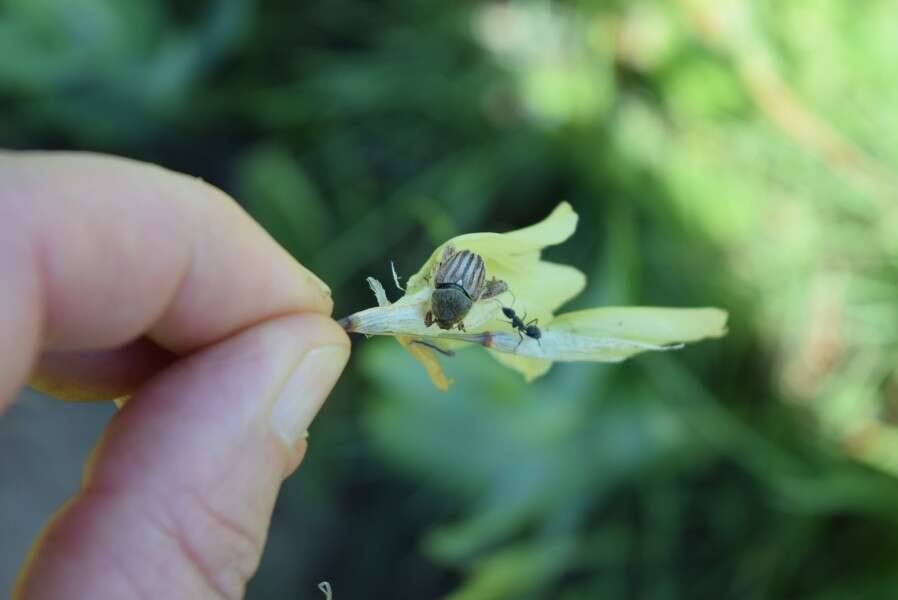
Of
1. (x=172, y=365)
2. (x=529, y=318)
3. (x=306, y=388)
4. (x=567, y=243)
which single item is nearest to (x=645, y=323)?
(x=529, y=318)

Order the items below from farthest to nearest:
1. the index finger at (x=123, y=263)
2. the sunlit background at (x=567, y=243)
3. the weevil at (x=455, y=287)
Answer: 1. the sunlit background at (x=567, y=243)
2. the weevil at (x=455, y=287)
3. the index finger at (x=123, y=263)

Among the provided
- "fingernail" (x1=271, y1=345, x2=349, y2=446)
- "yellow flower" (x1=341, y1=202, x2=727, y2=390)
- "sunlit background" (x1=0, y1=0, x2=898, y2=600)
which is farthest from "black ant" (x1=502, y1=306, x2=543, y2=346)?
"sunlit background" (x1=0, y1=0, x2=898, y2=600)

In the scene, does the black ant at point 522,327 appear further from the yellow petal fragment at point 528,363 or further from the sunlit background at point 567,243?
the sunlit background at point 567,243

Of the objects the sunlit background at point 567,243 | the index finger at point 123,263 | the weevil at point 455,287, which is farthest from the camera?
the sunlit background at point 567,243

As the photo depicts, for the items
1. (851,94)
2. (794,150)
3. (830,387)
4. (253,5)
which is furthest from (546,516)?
(253,5)

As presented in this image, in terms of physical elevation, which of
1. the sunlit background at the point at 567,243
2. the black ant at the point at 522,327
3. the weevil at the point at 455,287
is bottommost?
the sunlit background at the point at 567,243

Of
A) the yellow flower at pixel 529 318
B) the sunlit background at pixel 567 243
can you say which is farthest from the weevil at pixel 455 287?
the sunlit background at pixel 567 243
